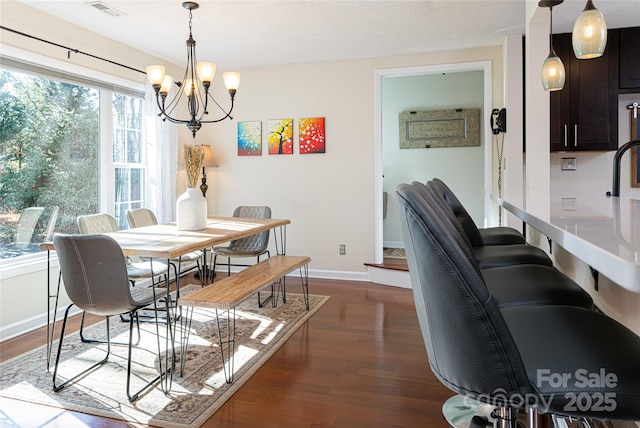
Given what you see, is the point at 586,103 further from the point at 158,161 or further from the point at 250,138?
the point at 158,161

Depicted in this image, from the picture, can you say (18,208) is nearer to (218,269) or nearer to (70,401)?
(70,401)

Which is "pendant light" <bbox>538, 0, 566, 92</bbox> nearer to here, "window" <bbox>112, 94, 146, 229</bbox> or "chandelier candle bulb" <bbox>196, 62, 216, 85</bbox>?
"chandelier candle bulb" <bbox>196, 62, 216, 85</bbox>

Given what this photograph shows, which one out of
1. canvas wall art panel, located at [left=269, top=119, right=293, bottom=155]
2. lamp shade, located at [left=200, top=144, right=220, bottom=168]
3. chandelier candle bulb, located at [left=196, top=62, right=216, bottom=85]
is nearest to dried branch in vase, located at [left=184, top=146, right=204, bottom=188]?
lamp shade, located at [left=200, top=144, right=220, bottom=168]

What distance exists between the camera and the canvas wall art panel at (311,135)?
499 centimetres

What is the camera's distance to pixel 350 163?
4941 mm

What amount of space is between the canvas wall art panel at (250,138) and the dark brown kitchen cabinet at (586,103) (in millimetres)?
3199

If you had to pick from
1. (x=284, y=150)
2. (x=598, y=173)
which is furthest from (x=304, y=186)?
(x=598, y=173)

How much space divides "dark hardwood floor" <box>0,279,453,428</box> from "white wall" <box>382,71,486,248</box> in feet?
9.50

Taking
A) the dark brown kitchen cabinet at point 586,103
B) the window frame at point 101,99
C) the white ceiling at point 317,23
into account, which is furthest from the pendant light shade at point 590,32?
the window frame at point 101,99

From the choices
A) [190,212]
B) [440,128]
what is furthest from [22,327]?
[440,128]

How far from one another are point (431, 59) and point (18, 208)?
415cm

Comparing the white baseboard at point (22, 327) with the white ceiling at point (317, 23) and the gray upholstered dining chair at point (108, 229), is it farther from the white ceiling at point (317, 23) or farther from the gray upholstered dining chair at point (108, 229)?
the white ceiling at point (317, 23)

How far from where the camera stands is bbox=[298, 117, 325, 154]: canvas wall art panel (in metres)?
4.99

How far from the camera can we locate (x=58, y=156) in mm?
3723
